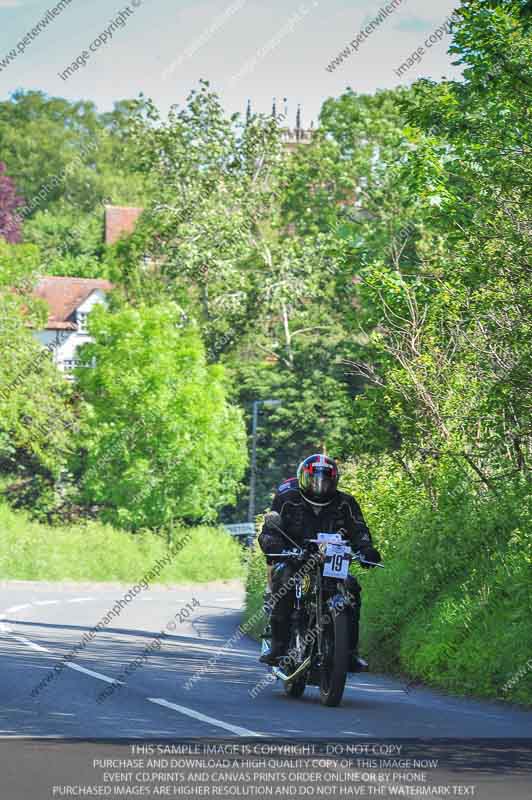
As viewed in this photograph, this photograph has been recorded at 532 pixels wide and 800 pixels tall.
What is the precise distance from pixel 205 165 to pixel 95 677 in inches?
1931

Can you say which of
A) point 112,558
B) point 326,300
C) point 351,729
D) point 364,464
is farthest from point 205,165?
point 351,729

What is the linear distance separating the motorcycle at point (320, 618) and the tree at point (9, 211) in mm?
71837

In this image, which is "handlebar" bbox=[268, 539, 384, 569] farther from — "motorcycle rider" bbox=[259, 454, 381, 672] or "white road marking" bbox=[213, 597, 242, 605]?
"white road marking" bbox=[213, 597, 242, 605]

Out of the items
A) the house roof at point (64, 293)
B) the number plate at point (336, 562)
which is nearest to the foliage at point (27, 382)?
the house roof at point (64, 293)

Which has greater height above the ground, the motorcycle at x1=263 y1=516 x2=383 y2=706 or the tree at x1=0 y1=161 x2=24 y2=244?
the tree at x1=0 y1=161 x2=24 y2=244

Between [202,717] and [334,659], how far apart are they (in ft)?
4.46

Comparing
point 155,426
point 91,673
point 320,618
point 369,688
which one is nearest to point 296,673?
point 320,618

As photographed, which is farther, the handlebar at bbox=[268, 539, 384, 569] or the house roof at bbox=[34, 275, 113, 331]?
the house roof at bbox=[34, 275, 113, 331]

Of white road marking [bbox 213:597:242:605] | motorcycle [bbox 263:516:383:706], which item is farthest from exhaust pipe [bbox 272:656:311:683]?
white road marking [bbox 213:597:242:605]

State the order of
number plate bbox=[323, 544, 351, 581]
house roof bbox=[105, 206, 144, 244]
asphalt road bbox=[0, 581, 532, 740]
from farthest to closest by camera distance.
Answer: house roof bbox=[105, 206, 144, 244], number plate bbox=[323, 544, 351, 581], asphalt road bbox=[0, 581, 532, 740]

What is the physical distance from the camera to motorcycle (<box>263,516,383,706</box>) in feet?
40.6

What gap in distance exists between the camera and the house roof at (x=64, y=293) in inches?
3780

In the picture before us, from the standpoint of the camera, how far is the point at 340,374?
201 feet

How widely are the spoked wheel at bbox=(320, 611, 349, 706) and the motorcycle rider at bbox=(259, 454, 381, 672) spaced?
Answer: 0.73 metres
